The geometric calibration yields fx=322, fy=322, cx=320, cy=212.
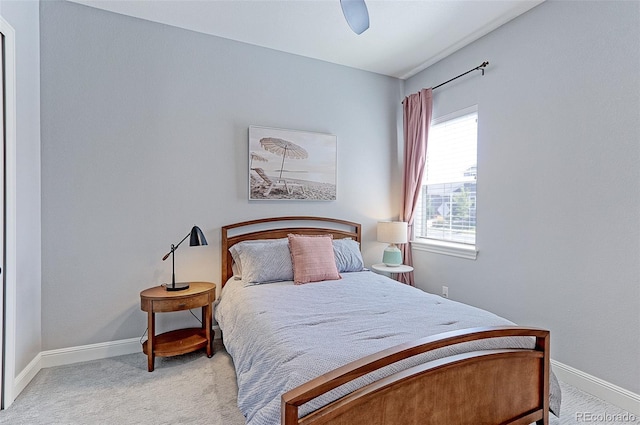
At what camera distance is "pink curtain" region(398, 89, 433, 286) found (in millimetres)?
3596

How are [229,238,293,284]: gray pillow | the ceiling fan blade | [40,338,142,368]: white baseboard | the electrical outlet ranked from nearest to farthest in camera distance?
the ceiling fan blade
[40,338,142,368]: white baseboard
[229,238,293,284]: gray pillow
the electrical outlet

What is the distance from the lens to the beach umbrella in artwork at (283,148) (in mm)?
3236

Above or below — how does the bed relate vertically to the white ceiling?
below

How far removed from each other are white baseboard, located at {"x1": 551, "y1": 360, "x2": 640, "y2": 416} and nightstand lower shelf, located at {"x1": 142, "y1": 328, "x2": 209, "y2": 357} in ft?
9.01

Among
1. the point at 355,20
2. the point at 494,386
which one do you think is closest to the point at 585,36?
the point at 355,20

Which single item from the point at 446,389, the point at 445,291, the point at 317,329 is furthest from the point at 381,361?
the point at 445,291

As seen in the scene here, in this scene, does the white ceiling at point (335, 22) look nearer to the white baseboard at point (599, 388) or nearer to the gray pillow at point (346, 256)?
the gray pillow at point (346, 256)

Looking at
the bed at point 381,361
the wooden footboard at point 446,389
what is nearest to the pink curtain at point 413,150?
the bed at point 381,361

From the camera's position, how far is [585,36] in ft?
7.39

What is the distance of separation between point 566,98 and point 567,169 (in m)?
0.52

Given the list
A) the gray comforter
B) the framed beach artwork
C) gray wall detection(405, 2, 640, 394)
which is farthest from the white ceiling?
the gray comforter

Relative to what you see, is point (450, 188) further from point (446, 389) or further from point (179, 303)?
point (179, 303)

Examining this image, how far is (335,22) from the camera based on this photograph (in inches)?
111

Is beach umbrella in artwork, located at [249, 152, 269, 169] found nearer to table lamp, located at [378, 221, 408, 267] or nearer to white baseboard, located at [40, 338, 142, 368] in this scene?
table lamp, located at [378, 221, 408, 267]
